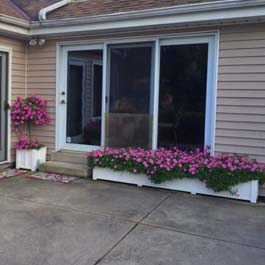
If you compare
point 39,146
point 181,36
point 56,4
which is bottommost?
point 39,146

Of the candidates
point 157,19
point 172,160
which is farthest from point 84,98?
point 172,160

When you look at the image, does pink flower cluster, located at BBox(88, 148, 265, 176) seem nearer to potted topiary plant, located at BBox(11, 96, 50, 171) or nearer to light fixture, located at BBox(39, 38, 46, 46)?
potted topiary plant, located at BBox(11, 96, 50, 171)

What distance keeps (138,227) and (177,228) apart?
1.25 feet

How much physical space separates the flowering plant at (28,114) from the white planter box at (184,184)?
1344mm

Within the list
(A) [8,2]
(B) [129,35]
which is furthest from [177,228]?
(A) [8,2]

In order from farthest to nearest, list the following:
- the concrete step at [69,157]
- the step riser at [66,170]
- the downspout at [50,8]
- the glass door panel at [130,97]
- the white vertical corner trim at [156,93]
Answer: the concrete step at [69,157], the downspout at [50,8], the step riser at [66,170], the glass door panel at [130,97], the white vertical corner trim at [156,93]

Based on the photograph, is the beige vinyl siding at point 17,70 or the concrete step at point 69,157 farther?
the beige vinyl siding at point 17,70

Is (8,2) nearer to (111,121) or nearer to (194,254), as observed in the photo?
(111,121)

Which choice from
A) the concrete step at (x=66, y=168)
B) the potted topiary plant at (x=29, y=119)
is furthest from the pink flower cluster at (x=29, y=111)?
the concrete step at (x=66, y=168)

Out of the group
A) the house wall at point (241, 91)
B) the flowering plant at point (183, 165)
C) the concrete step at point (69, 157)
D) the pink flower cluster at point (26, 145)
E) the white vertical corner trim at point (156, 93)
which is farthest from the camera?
the pink flower cluster at point (26, 145)

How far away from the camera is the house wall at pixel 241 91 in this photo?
4305 mm

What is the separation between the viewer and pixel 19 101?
5.66 metres

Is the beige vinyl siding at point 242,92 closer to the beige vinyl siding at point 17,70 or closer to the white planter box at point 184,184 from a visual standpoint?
the white planter box at point 184,184

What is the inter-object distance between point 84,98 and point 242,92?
2603 millimetres
